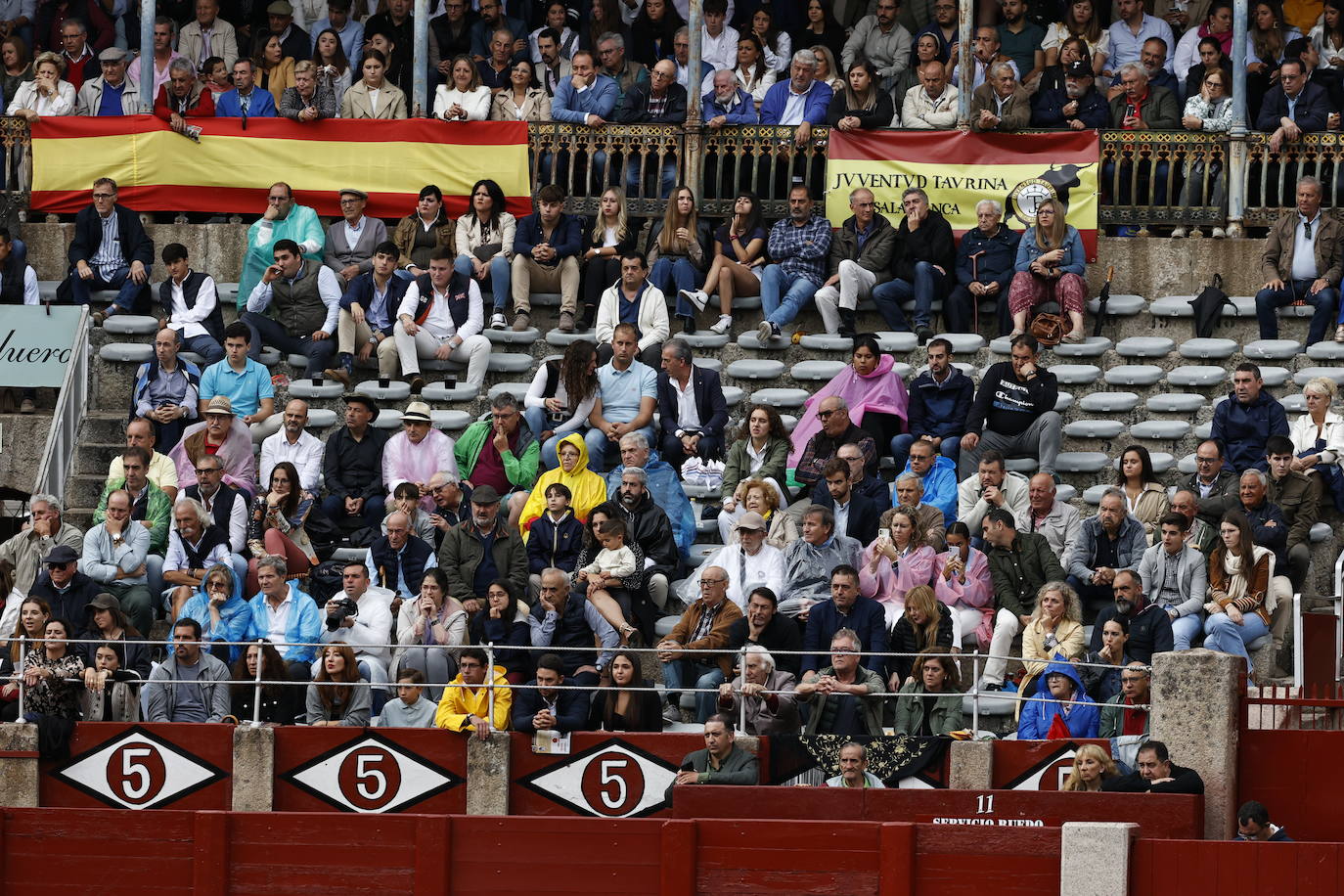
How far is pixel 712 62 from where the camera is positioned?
23.8 metres

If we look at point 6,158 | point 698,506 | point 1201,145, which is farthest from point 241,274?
point 1201,145

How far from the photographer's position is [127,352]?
2114 centimetres

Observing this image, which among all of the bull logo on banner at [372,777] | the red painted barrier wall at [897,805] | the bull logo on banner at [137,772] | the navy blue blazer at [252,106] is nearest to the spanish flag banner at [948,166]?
the navy blue blazer at [252,106]

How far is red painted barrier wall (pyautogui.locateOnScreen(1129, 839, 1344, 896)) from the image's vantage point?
1477 centimetres

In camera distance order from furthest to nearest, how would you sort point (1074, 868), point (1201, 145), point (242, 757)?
point (1201, 145) < point (242, 757) < point (1074, 868)

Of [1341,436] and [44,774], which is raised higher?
[1341,436]

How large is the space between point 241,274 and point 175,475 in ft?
9.91

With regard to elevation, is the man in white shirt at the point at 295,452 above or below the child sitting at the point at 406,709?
above

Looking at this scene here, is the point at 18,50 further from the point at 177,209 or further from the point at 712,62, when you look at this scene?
the point at 712,62

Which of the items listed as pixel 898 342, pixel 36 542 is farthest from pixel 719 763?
pixel 898 342

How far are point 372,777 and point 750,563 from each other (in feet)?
9.42

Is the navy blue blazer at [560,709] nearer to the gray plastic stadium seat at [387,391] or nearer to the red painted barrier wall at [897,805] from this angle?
the red painted barrier wall at [897,805]

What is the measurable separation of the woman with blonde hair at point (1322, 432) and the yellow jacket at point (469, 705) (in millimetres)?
5879

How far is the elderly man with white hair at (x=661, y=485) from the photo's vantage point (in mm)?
18906
